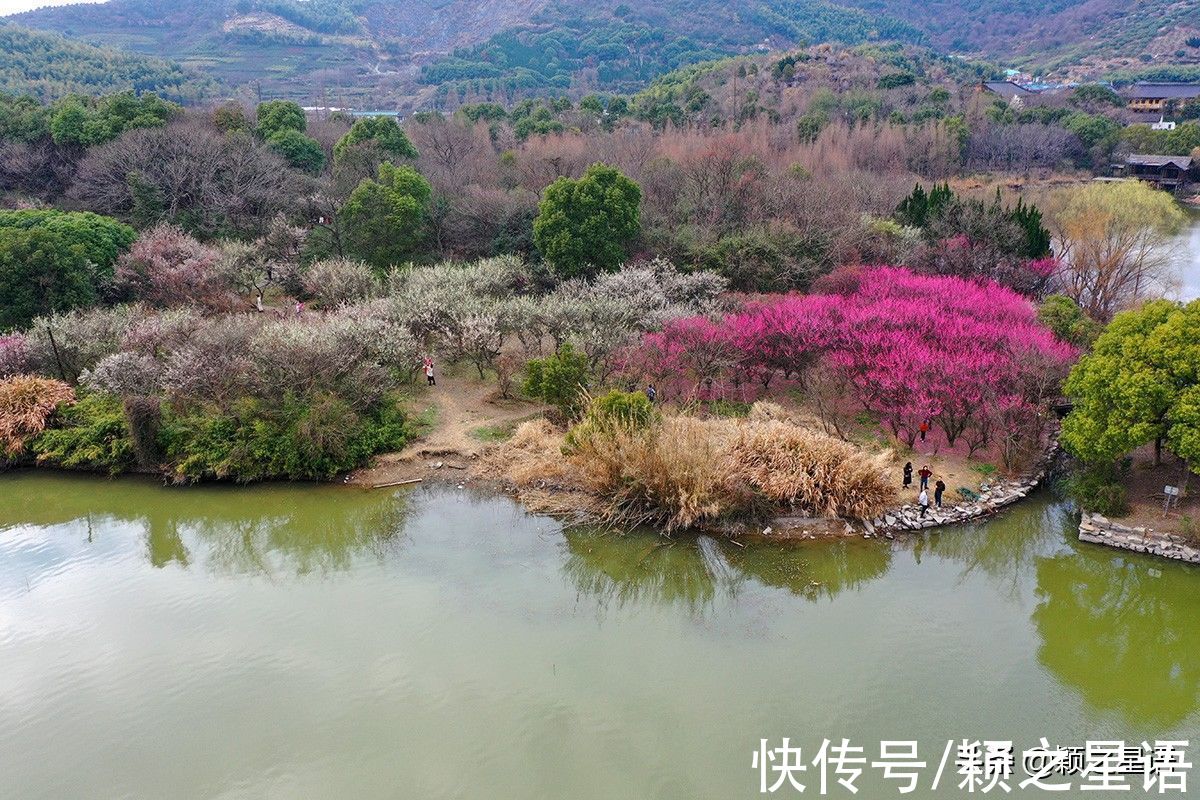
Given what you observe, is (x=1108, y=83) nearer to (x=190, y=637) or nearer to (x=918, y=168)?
(x=918, y=168)

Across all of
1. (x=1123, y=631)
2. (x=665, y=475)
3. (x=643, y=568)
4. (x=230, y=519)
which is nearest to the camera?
(x=1123, y=631)

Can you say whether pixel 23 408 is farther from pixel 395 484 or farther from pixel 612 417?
pixel 612 417

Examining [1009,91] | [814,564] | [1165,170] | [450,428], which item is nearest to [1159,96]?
[1009,91]

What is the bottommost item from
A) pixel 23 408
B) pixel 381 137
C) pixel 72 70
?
pixel 23 408

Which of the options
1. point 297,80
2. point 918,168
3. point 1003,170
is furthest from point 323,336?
point 297,80

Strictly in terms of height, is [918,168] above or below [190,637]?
above

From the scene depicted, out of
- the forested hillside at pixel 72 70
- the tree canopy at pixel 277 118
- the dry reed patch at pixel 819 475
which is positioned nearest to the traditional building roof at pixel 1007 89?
the tree canopy at pixel 277 118

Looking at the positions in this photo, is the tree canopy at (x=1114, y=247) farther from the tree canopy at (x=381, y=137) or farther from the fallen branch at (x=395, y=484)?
the tree canopy at (x=381, y=137)
